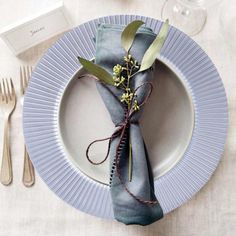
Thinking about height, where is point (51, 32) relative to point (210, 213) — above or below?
above

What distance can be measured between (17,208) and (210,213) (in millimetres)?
290

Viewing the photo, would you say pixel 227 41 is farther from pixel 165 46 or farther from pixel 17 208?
pixel 17 208

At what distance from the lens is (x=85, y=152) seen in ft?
2.04

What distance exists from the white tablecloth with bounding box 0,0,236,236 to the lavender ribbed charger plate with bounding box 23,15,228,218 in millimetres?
55

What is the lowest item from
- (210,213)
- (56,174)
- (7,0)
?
(210,213)

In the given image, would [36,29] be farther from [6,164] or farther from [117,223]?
[117,223]

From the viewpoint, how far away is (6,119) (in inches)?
26.1

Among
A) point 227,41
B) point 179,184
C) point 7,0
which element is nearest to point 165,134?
point 179,184

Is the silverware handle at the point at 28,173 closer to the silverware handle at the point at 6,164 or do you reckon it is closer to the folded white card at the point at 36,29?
the silverware handle at the point at 6,164

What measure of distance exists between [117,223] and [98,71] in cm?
24

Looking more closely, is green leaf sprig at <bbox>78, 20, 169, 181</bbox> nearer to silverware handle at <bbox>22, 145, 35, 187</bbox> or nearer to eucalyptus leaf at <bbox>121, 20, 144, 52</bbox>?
eucalyptus leaf at <bbox>121, 20, 144, 52</bbox>

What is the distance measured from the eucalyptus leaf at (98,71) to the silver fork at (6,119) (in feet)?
0.57

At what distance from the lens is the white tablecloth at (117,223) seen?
2.12ft

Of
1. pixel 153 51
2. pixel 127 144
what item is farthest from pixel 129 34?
pixel 127 144
